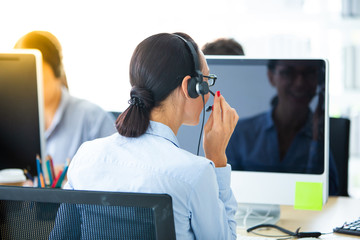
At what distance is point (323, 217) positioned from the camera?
5.00 feet

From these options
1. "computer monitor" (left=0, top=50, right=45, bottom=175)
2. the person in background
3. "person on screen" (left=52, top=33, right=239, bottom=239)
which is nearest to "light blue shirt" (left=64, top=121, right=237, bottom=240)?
"person on screen" (left=52, top=33, right=239, bottom=239)

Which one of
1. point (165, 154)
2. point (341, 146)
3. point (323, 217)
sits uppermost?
point (165, 154)

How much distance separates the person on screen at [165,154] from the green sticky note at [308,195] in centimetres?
→ 39

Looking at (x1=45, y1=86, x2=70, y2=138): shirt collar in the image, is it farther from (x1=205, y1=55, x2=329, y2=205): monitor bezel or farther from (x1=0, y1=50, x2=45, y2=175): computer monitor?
(x1=205, y1=55, x2=329, y2=205): monitor bezel

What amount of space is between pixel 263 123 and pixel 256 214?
0.30 m

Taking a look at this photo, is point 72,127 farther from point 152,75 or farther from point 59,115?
point 152,75

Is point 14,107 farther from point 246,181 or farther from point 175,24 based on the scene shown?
point 175,24

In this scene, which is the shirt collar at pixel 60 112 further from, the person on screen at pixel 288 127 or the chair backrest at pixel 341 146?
the chair backrest at pixel 341 146

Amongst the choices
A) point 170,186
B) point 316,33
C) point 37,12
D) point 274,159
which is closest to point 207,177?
point 170,186

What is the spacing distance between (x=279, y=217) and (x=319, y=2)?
6.73 feet

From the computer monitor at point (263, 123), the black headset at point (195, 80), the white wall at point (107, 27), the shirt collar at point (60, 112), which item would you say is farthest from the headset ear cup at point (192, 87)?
the white wall at point (107, 27)

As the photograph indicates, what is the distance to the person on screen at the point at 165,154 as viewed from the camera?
3.08 ft

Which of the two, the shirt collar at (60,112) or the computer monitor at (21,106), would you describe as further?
the shirt collar at (60,112)

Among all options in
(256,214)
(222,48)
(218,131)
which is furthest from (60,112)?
(218,131)
